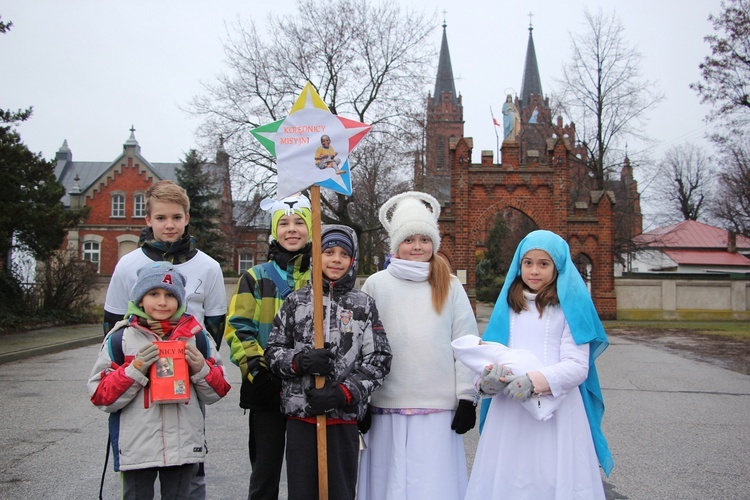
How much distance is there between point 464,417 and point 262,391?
1.08m

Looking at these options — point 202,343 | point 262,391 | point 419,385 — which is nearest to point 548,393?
point 419,385

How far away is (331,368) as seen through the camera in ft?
10.6

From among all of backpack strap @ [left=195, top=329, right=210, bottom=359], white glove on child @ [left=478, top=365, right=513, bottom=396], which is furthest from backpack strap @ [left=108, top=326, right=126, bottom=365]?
white glove on child @ [left=478, top=365, right=513, bottom=396]

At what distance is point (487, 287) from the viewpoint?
4078 cm

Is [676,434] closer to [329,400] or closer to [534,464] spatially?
[534,464]

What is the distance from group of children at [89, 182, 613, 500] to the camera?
10.7 feet

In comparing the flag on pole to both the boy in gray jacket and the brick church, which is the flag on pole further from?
the brick church

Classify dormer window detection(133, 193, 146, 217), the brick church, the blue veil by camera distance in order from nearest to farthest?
the blue veil, the brick church, dormer window detection(133, 193, 146, 217)

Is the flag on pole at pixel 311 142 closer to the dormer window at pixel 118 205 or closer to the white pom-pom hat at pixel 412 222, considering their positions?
the white pom-pom hat at pixel 412 222

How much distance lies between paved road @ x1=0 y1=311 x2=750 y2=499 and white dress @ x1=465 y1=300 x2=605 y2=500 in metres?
1.72

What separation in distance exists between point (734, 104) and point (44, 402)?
2273 centimetres

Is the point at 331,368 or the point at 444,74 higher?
the point at 444,74

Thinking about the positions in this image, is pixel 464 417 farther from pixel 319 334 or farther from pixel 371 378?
pixel 319 334

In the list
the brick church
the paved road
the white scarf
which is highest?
the brick church
